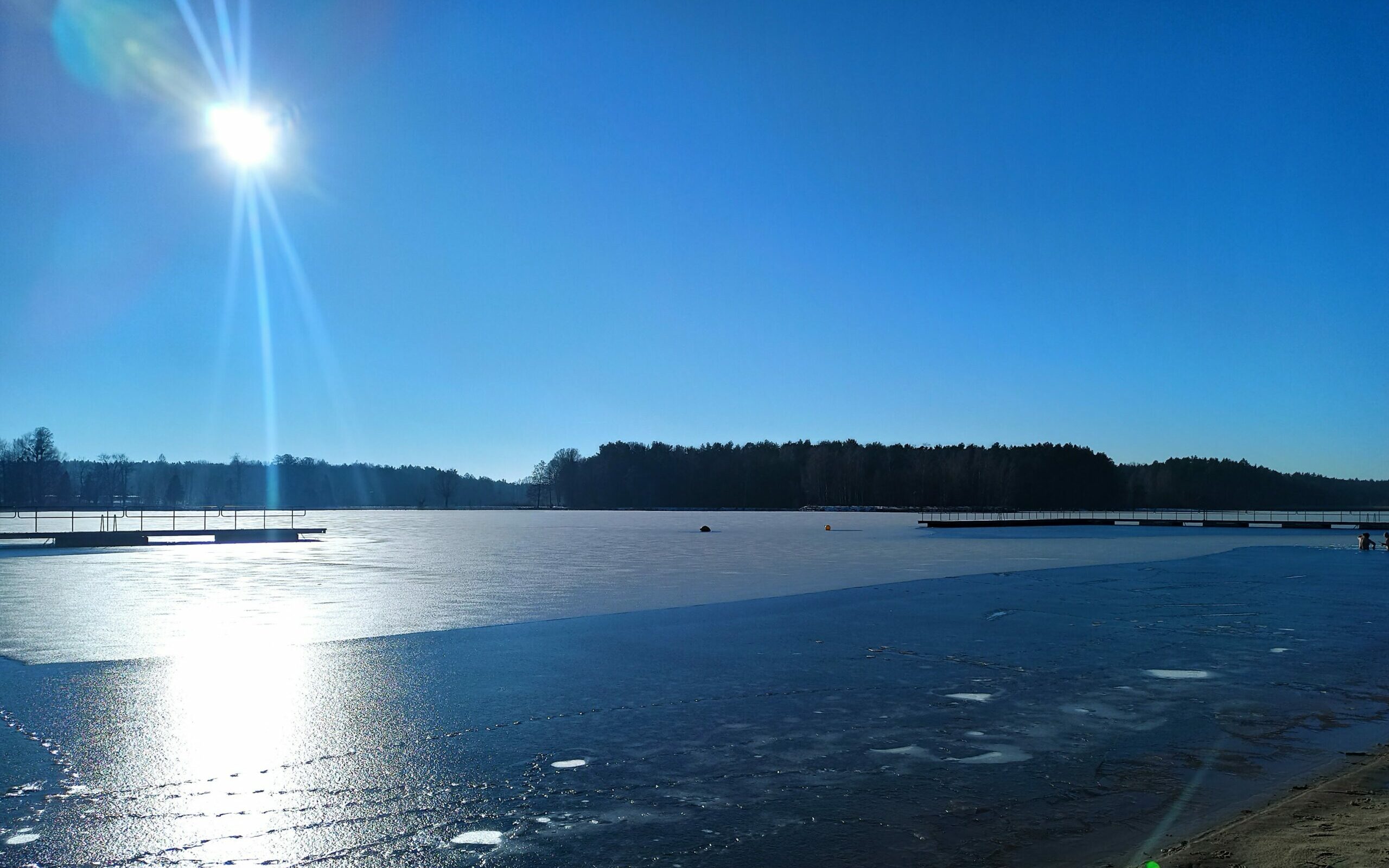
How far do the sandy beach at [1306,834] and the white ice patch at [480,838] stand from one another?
3.34 m

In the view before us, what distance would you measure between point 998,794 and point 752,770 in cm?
159

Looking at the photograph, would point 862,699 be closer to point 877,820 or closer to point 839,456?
point 877,820

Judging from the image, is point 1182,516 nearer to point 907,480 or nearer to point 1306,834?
point 907,480

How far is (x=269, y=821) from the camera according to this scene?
17.0ft

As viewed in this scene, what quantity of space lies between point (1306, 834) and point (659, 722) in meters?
4.52

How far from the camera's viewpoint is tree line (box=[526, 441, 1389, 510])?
14362 cm

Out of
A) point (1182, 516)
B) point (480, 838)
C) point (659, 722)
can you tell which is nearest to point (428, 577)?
point (659, 722)

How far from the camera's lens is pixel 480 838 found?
16.5 ft

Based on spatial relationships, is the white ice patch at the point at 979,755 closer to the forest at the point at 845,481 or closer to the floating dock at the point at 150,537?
the floating dock at the point at 150,537

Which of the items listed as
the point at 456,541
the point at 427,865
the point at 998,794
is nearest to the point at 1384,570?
the point at 998,794

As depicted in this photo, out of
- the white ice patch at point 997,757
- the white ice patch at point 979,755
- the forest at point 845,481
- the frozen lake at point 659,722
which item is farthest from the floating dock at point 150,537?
the forest at point 845,481

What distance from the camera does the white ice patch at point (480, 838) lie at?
4957 mm

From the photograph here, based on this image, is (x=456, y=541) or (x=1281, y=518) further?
(x=1281, y=518)

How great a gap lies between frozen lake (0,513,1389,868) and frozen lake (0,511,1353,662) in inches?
7.3
